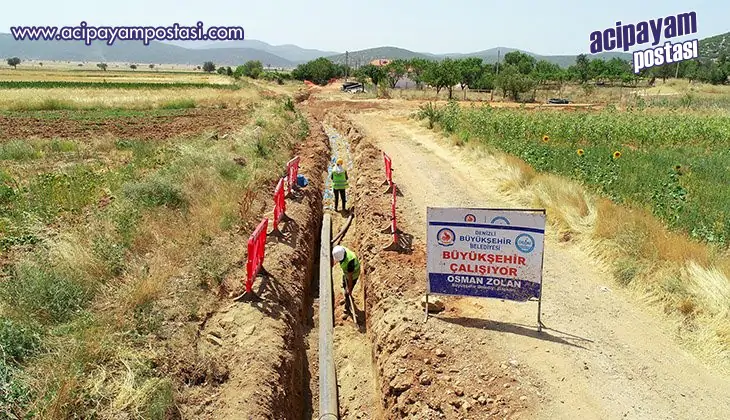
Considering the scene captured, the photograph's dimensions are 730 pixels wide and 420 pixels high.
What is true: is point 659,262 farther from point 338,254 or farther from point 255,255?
point 255,255

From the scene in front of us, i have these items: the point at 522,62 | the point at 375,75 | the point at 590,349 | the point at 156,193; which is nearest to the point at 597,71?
the point at 522,62

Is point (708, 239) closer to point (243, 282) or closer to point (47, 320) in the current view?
point (243, 282)

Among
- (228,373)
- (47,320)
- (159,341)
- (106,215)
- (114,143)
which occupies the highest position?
(114,143)

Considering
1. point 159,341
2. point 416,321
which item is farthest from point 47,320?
point 416,321

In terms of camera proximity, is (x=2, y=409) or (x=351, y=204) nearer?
(x=2, y=409)

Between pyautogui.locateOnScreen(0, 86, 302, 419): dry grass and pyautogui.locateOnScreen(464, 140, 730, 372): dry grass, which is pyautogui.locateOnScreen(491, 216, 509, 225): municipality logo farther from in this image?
pyautogui.locateOnScreen(0, 86, 302, 419): dry grass

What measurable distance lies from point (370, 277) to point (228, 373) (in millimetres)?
4295

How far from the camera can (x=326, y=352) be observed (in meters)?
8.72

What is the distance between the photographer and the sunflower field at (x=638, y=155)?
11.4 metres

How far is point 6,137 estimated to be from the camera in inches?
976

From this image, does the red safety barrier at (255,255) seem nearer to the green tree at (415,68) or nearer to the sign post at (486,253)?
the sign post at (486,253)

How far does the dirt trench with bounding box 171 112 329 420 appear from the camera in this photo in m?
7.00

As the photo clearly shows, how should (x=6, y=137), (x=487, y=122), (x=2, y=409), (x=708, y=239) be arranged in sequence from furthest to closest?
(x=487, y=122) → (x=6, y=137) → (x=708, y=239) → (x=2, y=409)

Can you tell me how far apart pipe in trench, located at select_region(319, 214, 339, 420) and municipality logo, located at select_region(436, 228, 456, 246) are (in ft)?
8.70
